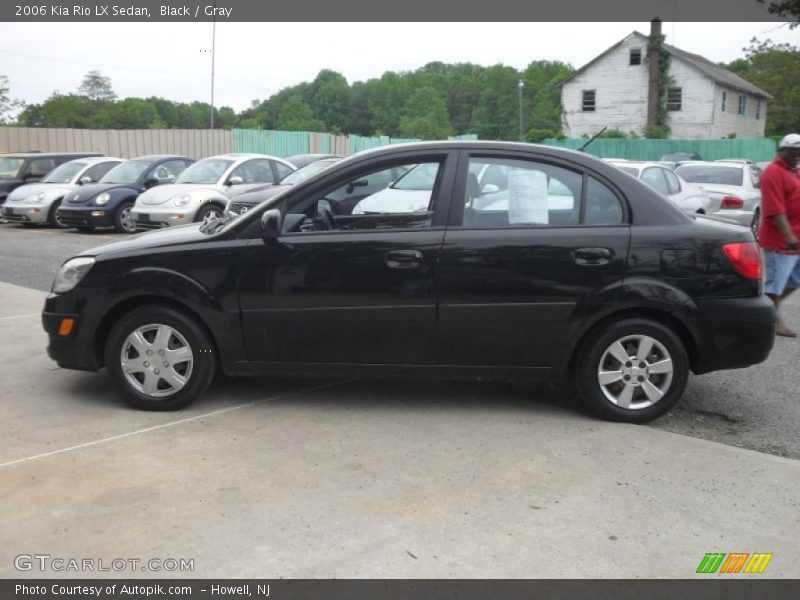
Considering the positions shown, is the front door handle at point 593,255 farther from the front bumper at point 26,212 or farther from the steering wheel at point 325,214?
the front bumper at point 26,212

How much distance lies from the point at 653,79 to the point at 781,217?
43384mm

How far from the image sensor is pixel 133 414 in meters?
5.38

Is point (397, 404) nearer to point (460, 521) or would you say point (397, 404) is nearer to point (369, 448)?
point (369, 448)

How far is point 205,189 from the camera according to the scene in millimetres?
15102

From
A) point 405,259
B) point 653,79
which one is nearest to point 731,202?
point 405,259

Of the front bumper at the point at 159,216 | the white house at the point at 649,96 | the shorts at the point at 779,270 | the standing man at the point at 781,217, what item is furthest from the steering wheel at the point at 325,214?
the white house at the point at 649,96

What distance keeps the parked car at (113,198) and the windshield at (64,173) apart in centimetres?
179

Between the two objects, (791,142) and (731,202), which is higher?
(791,142)
